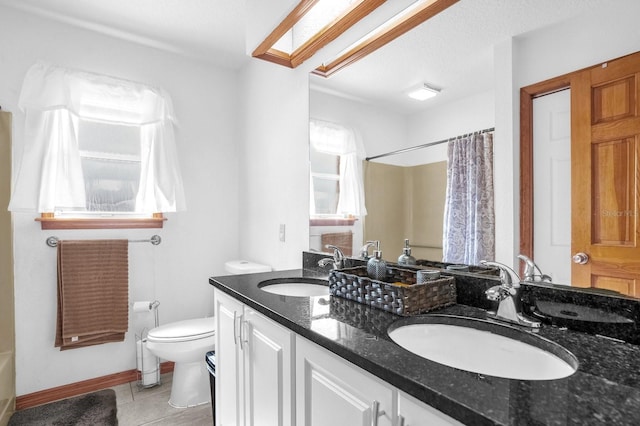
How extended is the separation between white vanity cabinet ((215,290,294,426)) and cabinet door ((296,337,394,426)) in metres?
0.07

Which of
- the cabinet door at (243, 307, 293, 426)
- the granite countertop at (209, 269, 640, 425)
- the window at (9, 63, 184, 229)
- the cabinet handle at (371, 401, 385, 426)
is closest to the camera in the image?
the granite countertop at (209, 269, 640, 425)

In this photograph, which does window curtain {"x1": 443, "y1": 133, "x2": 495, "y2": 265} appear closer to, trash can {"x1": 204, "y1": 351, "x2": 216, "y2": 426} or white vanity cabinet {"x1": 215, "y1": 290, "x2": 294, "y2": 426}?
white vanity cabinet {"x1": 215, "y1": 290, "x2": 294, "y2": 426}

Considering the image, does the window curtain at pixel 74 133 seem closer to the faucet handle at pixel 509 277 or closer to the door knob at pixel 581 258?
the faucet handle at pixel 509 277

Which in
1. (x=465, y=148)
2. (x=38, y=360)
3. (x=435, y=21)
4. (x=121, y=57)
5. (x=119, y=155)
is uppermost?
(x=121, y=57)

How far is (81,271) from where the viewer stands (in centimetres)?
224

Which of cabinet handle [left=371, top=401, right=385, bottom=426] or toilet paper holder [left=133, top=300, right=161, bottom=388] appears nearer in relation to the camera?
cabinet handle [left=371, top=401, right=385, bottom=426]

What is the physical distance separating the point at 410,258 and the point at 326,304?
1.54 feet

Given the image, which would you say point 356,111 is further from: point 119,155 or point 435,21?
point 119,155

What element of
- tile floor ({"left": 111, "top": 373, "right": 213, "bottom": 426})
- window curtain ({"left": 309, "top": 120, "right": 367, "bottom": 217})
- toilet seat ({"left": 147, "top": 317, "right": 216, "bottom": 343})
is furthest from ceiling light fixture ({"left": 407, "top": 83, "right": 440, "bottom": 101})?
tile floor ({"left": 111, "top": 373, "right": 213, "bottom": 426})

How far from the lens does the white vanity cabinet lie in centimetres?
110

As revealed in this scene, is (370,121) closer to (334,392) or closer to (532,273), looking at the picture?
(532,273)

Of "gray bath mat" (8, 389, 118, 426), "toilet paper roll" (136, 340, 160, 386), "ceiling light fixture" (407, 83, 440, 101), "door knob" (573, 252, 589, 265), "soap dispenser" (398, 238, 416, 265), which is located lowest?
"gray bath mat" (8, 389, 118, 426)

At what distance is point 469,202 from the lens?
1.26 meters

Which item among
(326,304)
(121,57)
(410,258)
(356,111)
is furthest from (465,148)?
(121,57)
